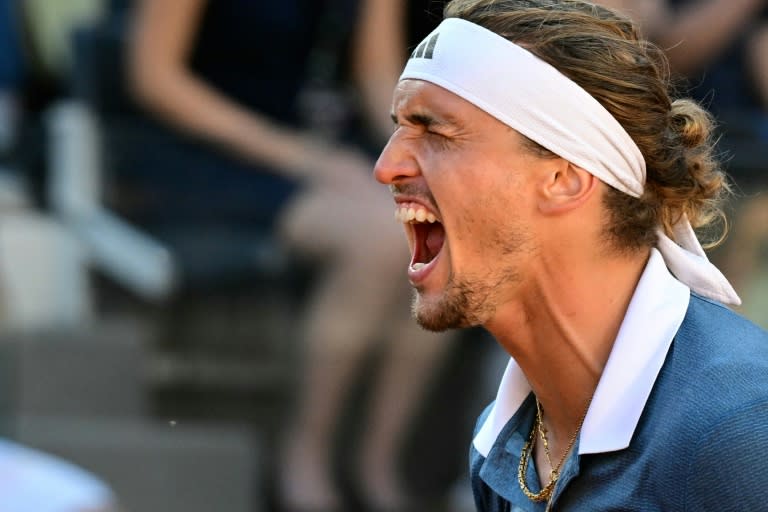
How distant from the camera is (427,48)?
2.42m

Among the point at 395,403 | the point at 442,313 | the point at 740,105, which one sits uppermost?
the point at 442,313

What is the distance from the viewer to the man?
2.26 metres

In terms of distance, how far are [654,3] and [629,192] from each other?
2.43 metres

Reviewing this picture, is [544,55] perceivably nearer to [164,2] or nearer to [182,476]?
[164,2]

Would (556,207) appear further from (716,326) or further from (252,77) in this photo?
(252,77)

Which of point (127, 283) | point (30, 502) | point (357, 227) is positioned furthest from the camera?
point (127, 283)

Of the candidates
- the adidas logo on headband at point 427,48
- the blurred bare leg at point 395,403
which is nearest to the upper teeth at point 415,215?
the adidas logo on headband at point 427,48

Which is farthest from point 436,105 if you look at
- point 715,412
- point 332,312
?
point 332,312

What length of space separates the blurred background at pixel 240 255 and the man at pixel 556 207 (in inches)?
79.1

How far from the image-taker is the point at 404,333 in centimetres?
455

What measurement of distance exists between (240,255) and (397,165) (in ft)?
7.68

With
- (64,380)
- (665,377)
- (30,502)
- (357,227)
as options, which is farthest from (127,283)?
(665,377)

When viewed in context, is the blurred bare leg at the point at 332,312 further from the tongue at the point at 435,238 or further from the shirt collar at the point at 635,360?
the shirt collar at the point at 635,360

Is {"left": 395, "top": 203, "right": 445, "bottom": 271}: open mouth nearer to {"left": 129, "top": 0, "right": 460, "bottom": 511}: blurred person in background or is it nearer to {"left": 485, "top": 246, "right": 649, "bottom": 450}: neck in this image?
{"left": 485, "top": 246, "right": 649, "bottom": 450}: neck
